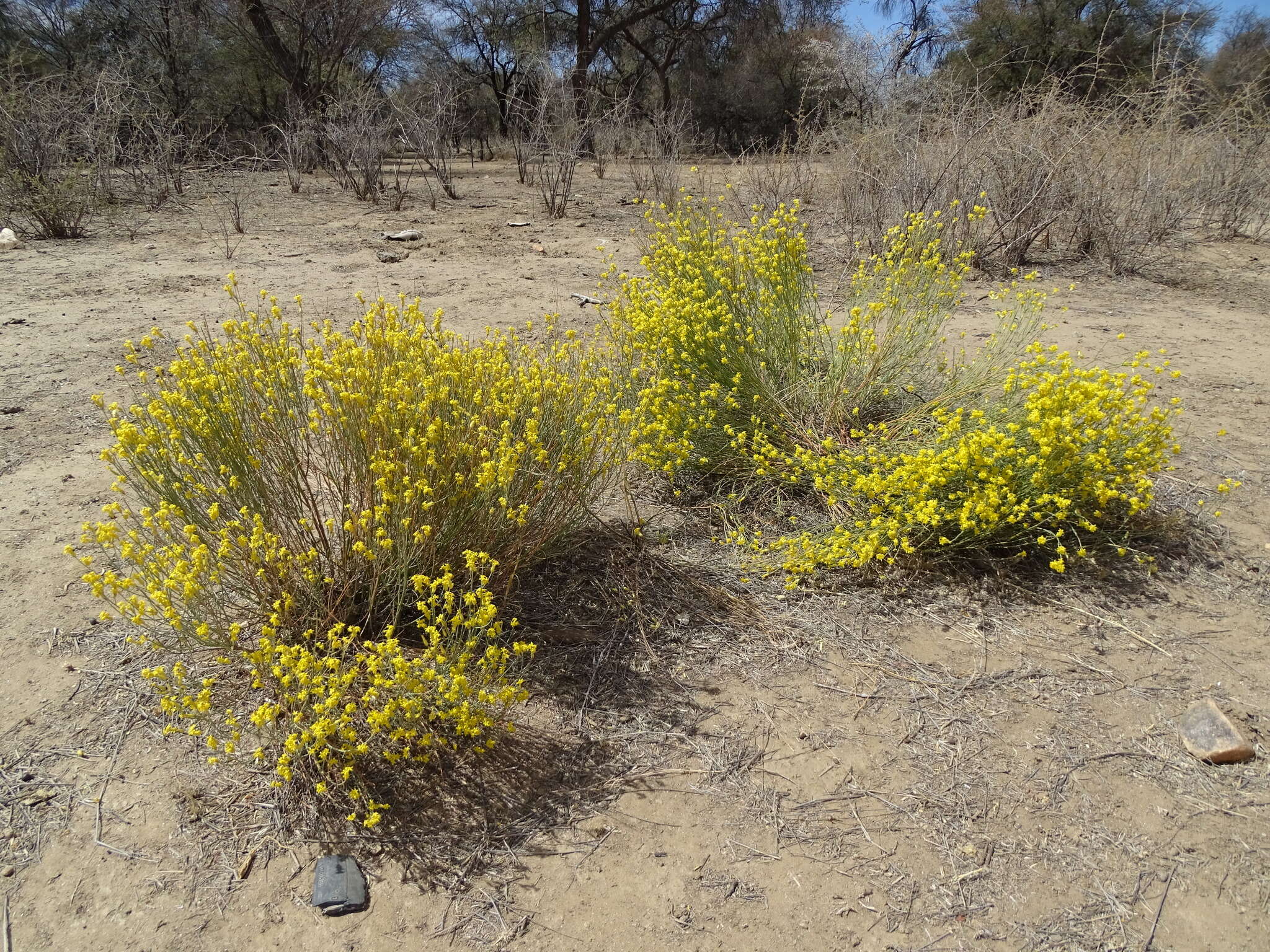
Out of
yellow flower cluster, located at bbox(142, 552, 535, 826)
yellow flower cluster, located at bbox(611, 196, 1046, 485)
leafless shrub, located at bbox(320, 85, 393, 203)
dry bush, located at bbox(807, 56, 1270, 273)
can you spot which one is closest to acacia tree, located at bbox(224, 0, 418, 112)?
leafless shrub, located at bbox(320, 85, 393, 203)

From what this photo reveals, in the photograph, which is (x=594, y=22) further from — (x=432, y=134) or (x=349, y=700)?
(x=349, y=700)

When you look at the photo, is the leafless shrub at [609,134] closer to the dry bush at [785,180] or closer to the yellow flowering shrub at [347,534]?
the dry bush at [785,180]

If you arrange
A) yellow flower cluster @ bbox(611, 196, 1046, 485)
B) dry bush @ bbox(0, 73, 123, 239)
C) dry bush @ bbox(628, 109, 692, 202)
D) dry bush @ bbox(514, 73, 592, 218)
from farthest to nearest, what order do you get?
1. dry bush @ bbox(514, 73, 592, 218)
2. dry bush @ bbox(628, 109, 692, 202)
3. dry bush @ bbox(0, 73, 123, 239)
4. yellow flower cluster @ bbox(611, 196, 1046, 485)

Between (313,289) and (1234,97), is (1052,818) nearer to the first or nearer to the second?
(313,289)

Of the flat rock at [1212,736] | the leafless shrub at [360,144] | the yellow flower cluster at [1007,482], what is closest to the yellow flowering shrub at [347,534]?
the yellow flower cluster at [1007,482]

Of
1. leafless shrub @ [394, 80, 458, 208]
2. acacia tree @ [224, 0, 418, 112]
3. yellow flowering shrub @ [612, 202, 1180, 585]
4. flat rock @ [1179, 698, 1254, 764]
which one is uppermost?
acacia tree @ [224, 0, 418, 112]

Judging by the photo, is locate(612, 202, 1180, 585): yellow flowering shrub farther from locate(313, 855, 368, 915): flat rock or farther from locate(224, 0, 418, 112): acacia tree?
locate(224, 0, 418, 112): acacia tree

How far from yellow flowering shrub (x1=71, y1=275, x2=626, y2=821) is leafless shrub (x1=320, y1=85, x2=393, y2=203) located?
8.13 meters

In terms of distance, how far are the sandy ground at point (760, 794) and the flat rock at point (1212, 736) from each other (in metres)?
0.04

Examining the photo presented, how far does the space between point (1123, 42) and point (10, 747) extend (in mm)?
23923

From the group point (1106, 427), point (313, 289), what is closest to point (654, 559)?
point (1106, 427)

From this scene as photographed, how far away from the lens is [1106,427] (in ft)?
9.75

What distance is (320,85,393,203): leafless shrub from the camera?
9.83 meters

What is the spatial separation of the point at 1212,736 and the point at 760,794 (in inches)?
51.5
